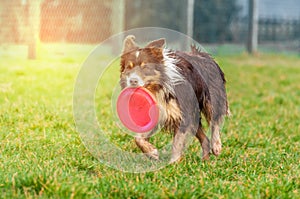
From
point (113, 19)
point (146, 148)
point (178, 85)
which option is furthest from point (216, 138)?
point (113, 19)

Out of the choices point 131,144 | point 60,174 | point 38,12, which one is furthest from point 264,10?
point 60,174

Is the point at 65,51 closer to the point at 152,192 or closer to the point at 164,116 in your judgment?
the point at 164,116

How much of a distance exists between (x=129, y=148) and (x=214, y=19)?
10.2 m

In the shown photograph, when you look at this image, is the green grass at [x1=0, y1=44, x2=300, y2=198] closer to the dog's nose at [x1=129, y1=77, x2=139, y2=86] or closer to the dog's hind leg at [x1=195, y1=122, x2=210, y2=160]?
the dog's hind leg at [x1=195, y1=122, x2=210, y2=160]

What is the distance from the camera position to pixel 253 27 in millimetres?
15797

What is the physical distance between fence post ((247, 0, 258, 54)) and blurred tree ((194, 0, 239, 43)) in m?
0.42

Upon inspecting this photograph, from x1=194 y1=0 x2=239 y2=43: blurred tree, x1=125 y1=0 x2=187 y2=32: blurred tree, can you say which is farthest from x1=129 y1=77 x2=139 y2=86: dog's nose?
x1=194 y1=0 x2=239 y2=43: blurred tree

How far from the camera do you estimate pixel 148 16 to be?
1364 cm

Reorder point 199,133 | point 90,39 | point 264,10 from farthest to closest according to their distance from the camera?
point 264,10, point 90,39, point 199,133

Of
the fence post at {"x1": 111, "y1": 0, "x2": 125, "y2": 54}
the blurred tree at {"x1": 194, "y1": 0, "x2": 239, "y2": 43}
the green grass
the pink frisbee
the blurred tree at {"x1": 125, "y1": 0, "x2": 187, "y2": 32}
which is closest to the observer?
the green grass

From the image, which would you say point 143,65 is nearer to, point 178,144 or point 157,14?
point 178,144

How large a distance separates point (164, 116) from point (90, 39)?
A: 8694 mm

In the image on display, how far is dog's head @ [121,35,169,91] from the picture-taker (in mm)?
4082

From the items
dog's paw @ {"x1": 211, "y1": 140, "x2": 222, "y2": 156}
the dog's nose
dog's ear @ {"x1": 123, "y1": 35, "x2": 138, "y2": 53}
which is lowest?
dog's paw @ {"x1": 211, "y1": 140, "x2": 222, "y2": 156}
